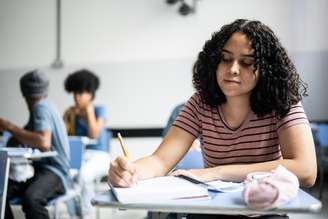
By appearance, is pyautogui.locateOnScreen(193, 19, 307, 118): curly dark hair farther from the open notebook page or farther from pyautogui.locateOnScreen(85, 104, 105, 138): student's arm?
pyautogui.locateOnScreen(85, 104, 105, 138): student's arm

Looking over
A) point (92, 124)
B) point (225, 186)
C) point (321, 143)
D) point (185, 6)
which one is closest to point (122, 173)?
point (225, 186)

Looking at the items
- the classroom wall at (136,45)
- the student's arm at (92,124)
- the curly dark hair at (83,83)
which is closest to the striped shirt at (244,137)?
the student's arm at (92,124)

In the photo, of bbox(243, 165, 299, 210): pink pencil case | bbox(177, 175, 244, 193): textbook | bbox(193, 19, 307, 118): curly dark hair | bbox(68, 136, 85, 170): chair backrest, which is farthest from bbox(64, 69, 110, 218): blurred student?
bbox(243, 165, 299, 210): pink pencil case

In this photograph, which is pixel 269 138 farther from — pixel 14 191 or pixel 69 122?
pixel 69 122

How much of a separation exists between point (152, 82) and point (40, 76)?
248 cm

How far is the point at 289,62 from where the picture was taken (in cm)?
145

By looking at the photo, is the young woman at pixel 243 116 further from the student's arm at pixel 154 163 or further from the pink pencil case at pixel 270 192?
the pink pencil case at pixel 270 192

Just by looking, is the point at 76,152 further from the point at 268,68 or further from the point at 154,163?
the point at 268,68

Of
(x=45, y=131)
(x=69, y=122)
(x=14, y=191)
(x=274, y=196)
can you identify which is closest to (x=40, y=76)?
(x=45, y=131)

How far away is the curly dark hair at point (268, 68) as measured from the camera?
4.54 feet

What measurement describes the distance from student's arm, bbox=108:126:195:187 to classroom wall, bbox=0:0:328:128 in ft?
12.1

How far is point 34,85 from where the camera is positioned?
2.75 metres

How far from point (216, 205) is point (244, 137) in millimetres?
510

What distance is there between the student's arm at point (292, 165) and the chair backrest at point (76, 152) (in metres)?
1.81
